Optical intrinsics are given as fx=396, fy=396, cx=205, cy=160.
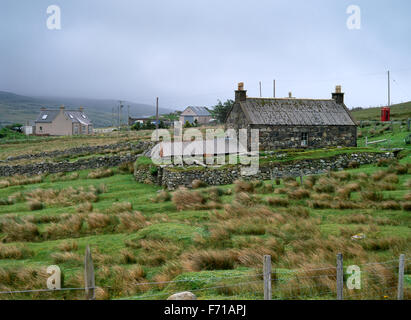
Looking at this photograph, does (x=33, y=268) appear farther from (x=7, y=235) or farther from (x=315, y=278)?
(x=315, y=278)

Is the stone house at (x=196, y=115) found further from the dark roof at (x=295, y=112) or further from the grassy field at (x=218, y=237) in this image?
the grassy field at (x=218, y=237)

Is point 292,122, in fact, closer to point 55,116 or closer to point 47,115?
point 55,116

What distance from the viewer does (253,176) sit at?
839 inches

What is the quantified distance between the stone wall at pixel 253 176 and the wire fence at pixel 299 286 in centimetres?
1253

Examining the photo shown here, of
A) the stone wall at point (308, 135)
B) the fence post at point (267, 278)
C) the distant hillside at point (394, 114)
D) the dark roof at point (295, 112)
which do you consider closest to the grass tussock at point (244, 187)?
the stone wall at point (308, 135)

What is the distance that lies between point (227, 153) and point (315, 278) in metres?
19.0

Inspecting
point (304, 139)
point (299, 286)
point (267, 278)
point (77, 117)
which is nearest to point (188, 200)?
point (299, 286)

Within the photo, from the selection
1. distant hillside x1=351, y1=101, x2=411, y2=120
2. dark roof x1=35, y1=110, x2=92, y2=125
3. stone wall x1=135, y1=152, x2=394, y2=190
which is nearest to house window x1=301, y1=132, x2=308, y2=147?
stone wall x1=135, y1=152, x2=394, y2=190

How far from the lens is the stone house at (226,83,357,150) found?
86.4ft

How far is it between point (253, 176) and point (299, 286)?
557 inches

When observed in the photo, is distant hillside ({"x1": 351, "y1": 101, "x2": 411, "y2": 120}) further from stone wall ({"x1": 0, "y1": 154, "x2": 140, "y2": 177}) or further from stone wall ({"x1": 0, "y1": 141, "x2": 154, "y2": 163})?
stone wall ({"x1": 0, "y1": 154, "x2": 140, "y2": 177})

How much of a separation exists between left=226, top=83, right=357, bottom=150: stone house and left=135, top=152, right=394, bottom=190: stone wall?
455 centimetres

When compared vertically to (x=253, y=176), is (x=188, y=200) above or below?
below
